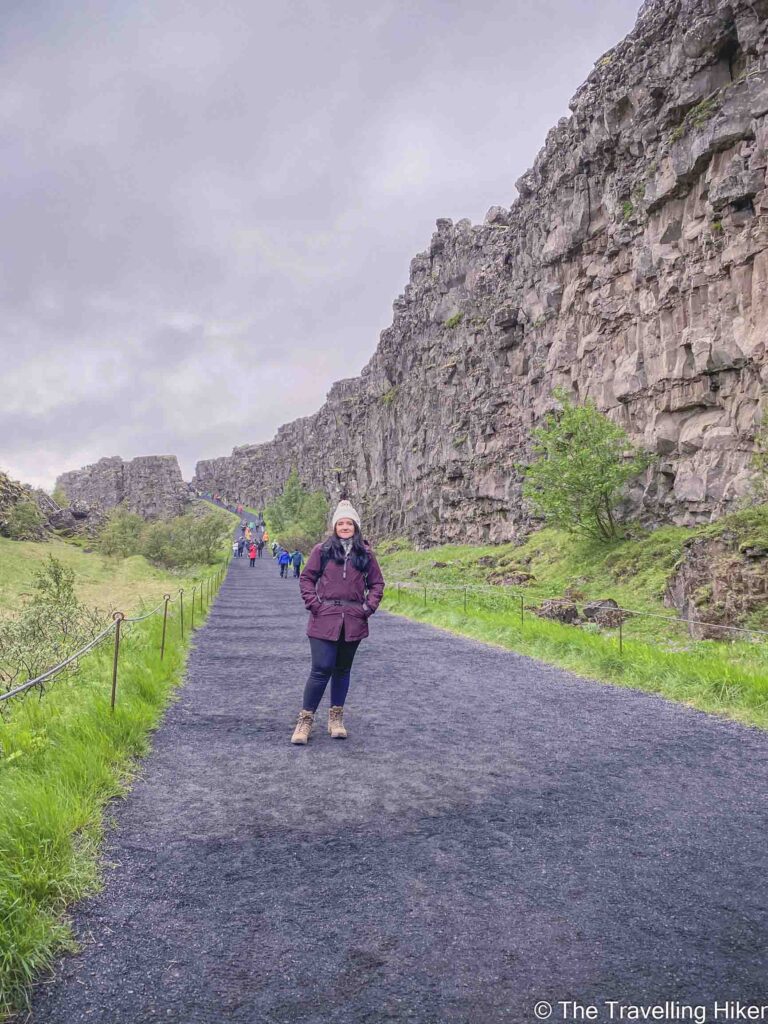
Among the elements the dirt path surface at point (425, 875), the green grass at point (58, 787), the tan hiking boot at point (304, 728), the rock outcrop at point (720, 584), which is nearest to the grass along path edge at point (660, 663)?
the dirt path surface at point (425, 875)

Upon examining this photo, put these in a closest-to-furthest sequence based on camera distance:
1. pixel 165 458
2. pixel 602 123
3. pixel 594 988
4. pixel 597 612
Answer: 1. pixel 594 988
2. pixel 597 612
3. pixel 602 123
4. pixel 165 458

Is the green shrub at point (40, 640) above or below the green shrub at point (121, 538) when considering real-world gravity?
below

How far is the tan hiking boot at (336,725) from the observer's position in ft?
23.0

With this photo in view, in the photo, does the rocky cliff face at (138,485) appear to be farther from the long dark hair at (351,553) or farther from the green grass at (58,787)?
the long dark hair at (351,553)

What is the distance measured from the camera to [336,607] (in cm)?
689

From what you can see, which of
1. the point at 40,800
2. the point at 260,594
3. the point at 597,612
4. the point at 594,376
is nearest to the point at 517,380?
the point at 594,376

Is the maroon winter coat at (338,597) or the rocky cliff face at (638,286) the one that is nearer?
the maroon winter coat at (338,597)

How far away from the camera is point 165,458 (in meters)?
147

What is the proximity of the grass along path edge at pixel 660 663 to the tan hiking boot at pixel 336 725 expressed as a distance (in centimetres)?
513

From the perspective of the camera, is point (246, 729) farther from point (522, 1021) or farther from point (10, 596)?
point (10, 596)

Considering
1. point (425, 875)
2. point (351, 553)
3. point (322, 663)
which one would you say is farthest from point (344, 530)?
point (425, 875)

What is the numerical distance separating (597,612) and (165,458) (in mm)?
143385

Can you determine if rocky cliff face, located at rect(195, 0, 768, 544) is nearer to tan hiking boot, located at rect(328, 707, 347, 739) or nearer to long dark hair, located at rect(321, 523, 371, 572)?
long dark hair, located at rect(321, 523, 371, 572)

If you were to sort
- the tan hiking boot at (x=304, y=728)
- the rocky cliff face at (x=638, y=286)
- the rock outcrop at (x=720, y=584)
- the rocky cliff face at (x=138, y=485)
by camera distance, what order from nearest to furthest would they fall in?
the tan hiking boot at (x=304, y=728), the rock outcrop at (x=720, y=584), the rocky cliff face at (x=638, y=286), the rocky cliff face at (x=138, y=485)
